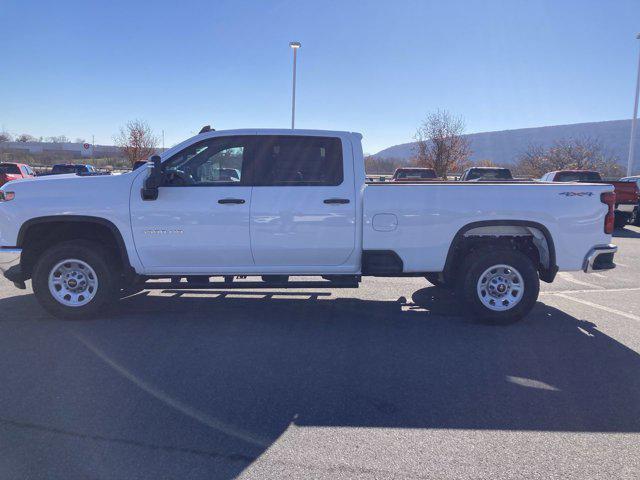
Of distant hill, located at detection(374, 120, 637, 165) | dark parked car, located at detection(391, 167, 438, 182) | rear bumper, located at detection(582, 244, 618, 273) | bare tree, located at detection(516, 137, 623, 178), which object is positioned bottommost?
rear bumper, located at detection(582, 244, 618, 273)

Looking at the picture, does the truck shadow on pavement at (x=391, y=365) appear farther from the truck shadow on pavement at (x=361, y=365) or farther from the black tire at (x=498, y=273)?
the black tire at (x=498, y=273)

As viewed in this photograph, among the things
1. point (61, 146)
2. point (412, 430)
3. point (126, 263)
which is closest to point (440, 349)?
point (412, 430)

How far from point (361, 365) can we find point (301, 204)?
1.94 m

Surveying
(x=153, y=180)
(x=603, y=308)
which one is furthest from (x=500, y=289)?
(x=153, y=180)

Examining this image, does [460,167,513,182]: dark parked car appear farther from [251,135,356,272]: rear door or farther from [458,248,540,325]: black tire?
[251,135,356,272]: rear door

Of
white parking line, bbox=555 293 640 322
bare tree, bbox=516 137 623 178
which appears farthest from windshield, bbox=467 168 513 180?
bare tree, bbox=516 137 623 178

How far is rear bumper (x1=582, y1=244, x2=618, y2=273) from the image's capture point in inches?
238

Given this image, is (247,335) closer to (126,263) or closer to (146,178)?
(126,263)

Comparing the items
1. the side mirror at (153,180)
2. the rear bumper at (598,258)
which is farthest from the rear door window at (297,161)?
the rear bumper at (598,258)

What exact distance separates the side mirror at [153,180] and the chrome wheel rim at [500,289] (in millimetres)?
3806

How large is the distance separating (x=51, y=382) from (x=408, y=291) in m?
5.07

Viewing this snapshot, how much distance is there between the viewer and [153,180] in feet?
18.5

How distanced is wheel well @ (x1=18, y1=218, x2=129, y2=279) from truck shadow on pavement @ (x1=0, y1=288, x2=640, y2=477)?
0.77m

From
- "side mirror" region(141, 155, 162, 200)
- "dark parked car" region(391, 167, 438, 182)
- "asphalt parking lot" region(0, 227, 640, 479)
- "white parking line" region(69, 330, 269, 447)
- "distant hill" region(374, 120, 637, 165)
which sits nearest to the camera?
"asphalt parking lot" region(0, 227, 640, 479)
